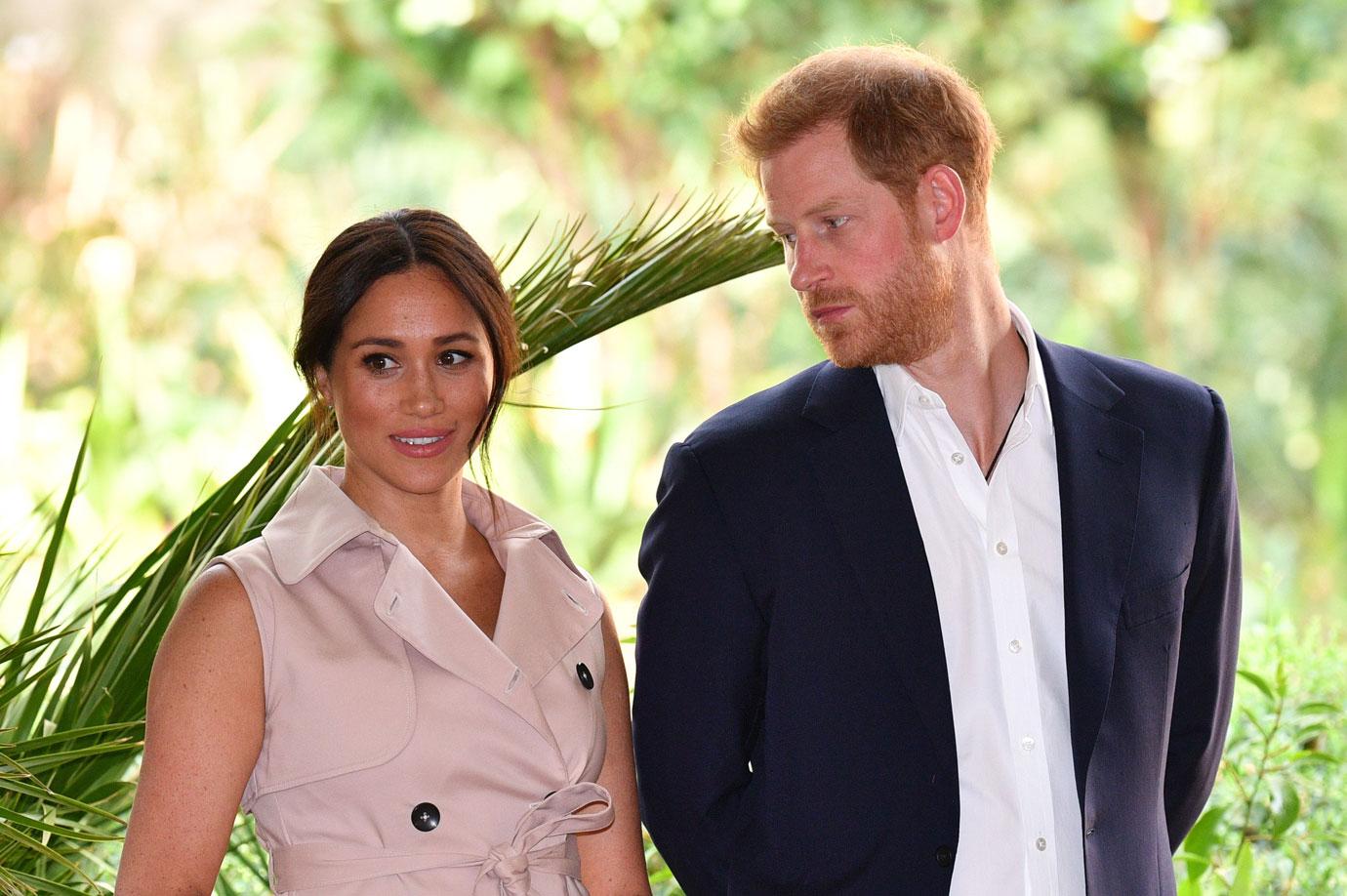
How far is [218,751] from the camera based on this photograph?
1460mm

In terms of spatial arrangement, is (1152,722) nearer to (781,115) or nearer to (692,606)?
(692,606)

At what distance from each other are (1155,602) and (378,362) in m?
0.93

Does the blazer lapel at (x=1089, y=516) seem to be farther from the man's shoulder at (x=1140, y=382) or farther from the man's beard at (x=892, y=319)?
the man's beard at (x=892, y=319)

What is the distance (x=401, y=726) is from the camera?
1.55m

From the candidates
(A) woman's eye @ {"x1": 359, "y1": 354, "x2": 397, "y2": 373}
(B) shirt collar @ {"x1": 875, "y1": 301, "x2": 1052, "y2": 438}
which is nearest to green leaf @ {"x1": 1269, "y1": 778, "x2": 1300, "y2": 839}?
(B) shirt collar @ {"x1": 875, "y1": 301, "x2": 1052, "y2": 438}

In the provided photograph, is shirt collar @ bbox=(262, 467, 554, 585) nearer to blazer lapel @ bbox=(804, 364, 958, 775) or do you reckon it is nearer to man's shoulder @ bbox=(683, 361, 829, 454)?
man's shoulder @ bbox=(683, 361, 829, 454)

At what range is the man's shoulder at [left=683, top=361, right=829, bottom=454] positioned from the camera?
179cm

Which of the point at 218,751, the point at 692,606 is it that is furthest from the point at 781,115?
the point at 218,751

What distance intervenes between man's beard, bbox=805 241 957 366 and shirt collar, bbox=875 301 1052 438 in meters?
0.03

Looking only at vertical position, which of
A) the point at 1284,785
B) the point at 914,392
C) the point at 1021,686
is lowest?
the point at 1284,785

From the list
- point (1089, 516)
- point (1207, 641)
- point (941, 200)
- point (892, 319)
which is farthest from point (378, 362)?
point (1207, 641)

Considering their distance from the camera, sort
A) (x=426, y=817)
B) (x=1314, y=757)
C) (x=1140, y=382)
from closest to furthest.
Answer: (x=426, y=817) < (x=1140, y=382) < (x=1314, y=757)

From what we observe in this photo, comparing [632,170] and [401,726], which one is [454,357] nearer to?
[401,726]

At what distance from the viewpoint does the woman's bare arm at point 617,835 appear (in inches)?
67.4
